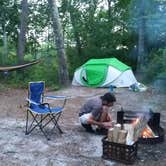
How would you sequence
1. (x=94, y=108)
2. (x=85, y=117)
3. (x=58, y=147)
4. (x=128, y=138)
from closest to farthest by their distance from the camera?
(x=128, y=138) → (x=58, y=147) → (x=94, y=108) → (x=85, y=117)

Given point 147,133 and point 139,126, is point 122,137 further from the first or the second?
point 147,133

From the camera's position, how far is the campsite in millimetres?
3555

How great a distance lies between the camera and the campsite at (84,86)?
3.55 m

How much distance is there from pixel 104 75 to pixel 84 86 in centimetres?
74

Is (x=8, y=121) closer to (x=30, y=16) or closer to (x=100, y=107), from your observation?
(x=100, y=107)

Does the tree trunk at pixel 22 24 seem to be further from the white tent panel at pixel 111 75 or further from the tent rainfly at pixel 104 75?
the white tent panel at pixel 111 75

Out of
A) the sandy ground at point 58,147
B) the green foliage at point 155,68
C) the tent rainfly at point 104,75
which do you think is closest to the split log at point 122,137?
the sandy ground at point 58,147

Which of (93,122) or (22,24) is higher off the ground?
(22,24)

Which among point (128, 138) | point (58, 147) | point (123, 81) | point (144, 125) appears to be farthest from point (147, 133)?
point (123, 81)

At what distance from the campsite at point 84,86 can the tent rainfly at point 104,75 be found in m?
0.03

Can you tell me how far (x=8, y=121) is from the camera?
16.8ft

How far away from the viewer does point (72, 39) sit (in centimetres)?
1373

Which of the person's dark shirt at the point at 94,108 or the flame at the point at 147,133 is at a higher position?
the person's dark shirt at the point at 94,108

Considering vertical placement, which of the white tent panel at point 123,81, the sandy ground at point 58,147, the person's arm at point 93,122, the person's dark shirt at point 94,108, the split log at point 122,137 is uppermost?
the person's dark shirt at point 94,108
